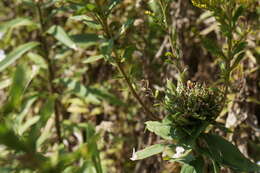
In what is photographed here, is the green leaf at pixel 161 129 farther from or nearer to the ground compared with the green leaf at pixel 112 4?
nearer to the ground

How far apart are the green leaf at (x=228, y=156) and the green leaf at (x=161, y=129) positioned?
5.0 inches

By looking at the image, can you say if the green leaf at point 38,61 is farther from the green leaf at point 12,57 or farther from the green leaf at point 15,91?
the green leaf at point 15,91

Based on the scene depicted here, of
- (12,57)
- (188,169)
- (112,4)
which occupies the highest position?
(112,4)

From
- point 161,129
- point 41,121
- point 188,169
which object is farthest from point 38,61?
point 41,121

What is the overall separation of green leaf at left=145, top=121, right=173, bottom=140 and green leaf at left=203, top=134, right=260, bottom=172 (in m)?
0.13

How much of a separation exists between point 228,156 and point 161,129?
0.21 m

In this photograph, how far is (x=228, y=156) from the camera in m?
1.11

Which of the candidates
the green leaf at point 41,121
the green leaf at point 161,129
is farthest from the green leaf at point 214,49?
the green leaf at point 41,121

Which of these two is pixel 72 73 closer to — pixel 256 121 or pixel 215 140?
pixel 256 121

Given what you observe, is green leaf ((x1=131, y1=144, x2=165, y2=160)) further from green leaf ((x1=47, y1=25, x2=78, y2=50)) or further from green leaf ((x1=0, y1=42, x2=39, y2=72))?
green leaf ((x1=0, y1=42, x2=39, y2=72))

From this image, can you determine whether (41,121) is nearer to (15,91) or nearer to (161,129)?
(15,91)

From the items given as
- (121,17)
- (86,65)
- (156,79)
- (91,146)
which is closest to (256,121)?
(156,79)

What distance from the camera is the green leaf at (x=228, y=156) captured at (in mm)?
1084

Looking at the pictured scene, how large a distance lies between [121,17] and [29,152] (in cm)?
176
